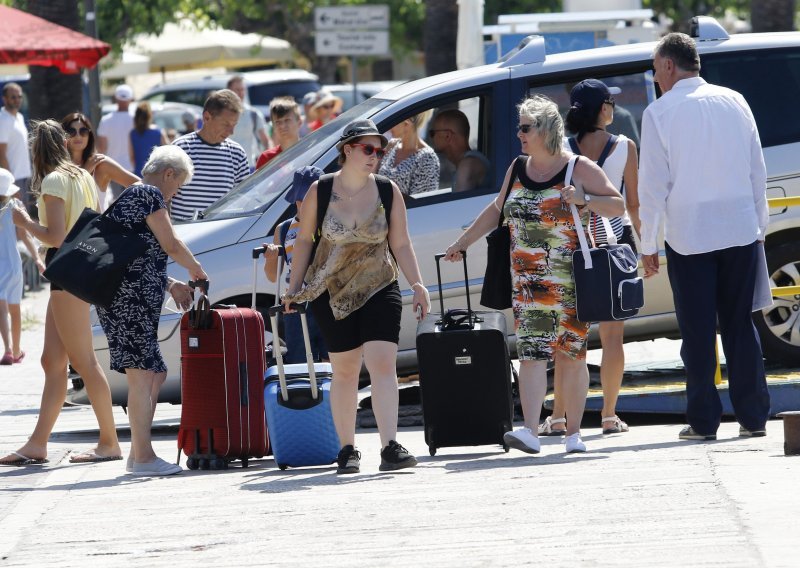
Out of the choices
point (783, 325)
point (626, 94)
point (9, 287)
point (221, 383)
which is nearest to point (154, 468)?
point (221, 383)

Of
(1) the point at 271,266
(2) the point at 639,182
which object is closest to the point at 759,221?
(2) the point at 639,182

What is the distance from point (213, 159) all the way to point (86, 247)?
2960mm

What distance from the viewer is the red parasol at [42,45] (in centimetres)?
1622

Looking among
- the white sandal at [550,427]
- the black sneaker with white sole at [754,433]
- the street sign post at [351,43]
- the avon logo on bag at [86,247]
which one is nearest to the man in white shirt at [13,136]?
the street sign post at [351,43]

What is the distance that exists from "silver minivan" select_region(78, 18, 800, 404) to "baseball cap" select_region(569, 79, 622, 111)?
3.91ft

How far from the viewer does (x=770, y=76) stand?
9.55 metres

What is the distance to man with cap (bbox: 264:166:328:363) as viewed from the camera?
8.41 metres

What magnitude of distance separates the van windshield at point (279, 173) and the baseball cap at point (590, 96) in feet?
5.23

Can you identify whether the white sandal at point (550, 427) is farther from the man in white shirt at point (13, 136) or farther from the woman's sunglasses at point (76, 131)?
the man in white shirt at point (13, 136)

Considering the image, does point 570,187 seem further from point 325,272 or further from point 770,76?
point 770,76

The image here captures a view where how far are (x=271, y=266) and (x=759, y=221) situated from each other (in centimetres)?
257


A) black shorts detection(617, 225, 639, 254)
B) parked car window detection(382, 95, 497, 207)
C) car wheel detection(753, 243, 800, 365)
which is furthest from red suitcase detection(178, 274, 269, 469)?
car wheel detection(753, 243, 800, 365)

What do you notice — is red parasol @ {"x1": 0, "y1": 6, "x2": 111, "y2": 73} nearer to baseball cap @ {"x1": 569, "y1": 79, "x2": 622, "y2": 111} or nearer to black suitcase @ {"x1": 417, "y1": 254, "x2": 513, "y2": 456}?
baseball cap @ {"x1": 569, "y1": 79, "x2": 622, "y2": 111}

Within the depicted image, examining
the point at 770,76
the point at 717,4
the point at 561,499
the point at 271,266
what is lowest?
the point at 561,499
